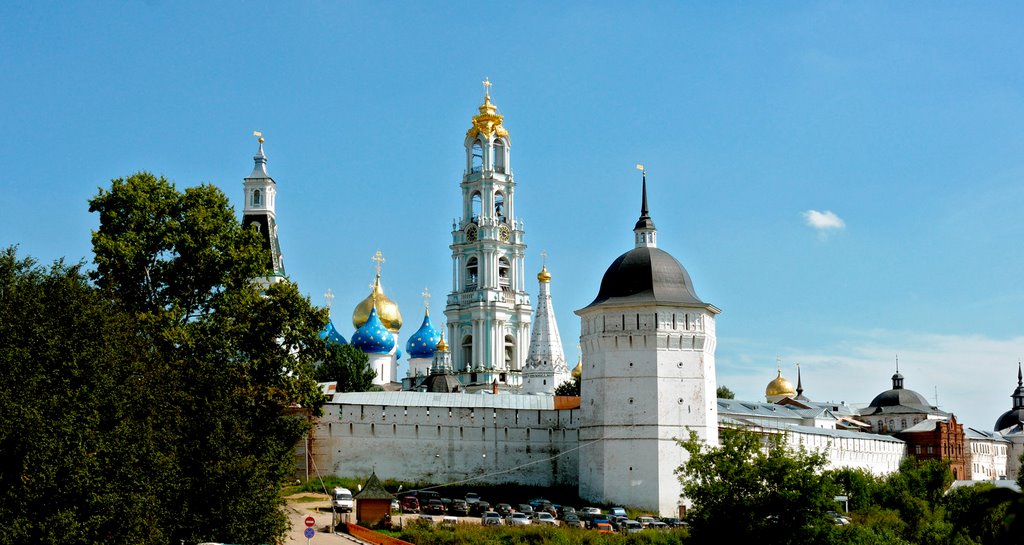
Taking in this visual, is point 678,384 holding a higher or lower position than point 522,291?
lower

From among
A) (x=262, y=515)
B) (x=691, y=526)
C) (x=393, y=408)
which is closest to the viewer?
(x=262, y=515)

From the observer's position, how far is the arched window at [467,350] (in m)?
80.4

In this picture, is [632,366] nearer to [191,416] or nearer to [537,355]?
[191,416]

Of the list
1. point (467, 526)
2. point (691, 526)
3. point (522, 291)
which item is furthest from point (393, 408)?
point (522, 291)

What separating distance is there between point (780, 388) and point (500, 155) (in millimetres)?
25073

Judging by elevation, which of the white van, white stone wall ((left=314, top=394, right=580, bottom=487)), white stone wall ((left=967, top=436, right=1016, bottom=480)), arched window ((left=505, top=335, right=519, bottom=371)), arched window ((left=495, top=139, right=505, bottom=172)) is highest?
arched window ((left=495, top=139, right=505, bottom=172))

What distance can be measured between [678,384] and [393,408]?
1005 cm

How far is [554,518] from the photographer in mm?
A: 36969

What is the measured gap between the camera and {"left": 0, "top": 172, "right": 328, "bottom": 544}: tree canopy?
20844 millimetres

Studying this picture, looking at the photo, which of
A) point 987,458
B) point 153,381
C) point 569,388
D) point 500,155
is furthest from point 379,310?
point 153,381

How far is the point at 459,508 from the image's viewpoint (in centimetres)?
3794

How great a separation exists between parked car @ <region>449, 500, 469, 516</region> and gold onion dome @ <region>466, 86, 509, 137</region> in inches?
1866

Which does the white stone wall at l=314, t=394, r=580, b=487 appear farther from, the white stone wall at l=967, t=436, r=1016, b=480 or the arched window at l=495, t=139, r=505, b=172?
the white stone wall at l=967, t=436, r=1016, b=480

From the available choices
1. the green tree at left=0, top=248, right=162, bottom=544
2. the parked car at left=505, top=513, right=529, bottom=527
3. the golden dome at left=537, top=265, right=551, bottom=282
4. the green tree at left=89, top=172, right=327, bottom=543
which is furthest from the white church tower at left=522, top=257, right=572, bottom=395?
the green tree at left=0, top=248, right=162, bottom=544
